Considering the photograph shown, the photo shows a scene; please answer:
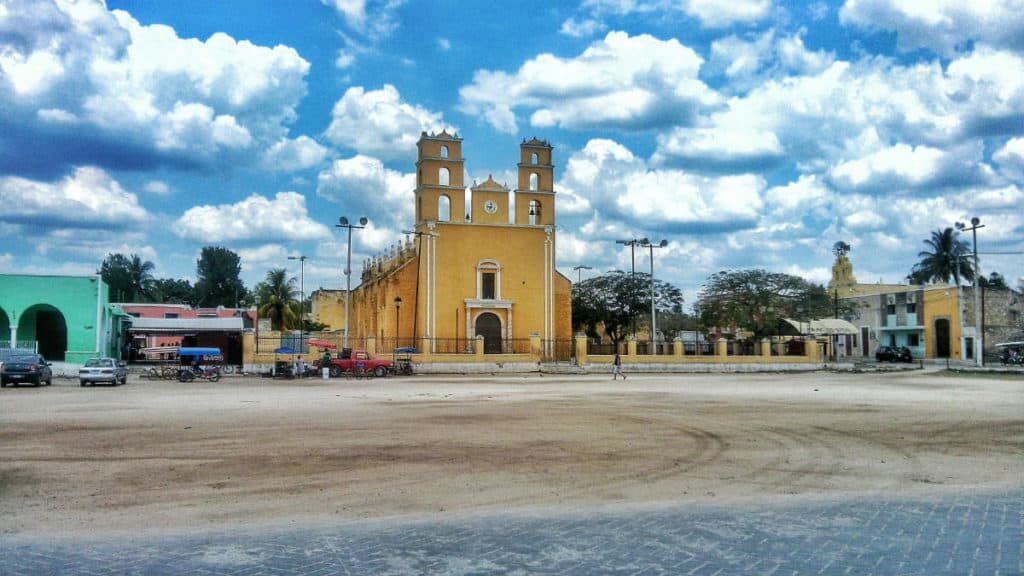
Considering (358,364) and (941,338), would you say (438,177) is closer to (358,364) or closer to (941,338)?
(358,364)

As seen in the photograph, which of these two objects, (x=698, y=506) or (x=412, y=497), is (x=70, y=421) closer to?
(x=412, y=497)

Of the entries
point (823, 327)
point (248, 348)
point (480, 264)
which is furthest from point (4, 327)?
point (823, 327)

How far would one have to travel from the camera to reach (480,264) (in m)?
51.8

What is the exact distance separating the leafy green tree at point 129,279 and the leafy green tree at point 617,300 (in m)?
61.2

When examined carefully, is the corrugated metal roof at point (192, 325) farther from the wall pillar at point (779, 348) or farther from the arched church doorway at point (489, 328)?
the wall pillar at point (779, 348)

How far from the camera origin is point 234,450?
12.0 meters

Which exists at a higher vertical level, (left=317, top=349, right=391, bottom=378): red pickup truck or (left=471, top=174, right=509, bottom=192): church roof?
(left=471, top=174, right=509, bottom=192): church roof

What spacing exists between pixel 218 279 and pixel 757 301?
73.0 metres

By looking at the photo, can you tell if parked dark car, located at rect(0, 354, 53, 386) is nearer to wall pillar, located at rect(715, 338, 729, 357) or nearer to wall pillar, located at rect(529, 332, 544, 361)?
wall pillar, located at rect(529, 332, 544, 361)

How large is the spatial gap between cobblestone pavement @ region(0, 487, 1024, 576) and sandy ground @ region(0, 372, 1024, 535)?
0.73 metres

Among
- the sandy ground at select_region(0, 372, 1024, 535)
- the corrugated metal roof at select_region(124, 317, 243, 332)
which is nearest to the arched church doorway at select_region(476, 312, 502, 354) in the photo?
the corrugated metal roof at select_region(124, 317, 243, 332)

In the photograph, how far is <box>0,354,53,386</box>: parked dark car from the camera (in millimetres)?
28500

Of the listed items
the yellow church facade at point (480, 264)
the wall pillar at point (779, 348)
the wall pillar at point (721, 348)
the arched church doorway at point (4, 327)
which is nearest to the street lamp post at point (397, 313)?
the yellow church facade at point (480, 264)

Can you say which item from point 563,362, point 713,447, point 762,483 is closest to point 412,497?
point 762,483
